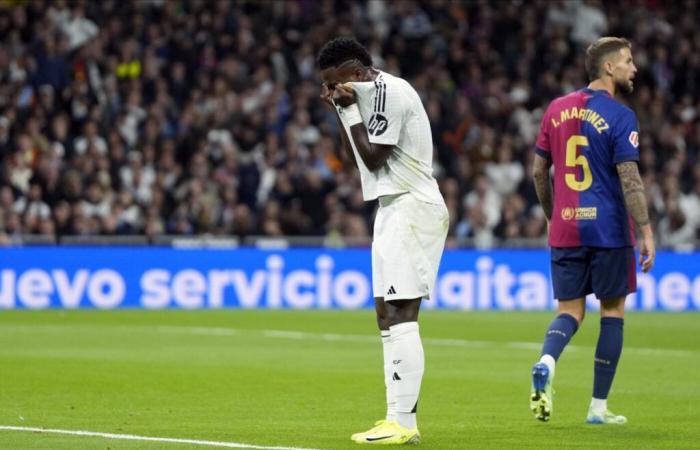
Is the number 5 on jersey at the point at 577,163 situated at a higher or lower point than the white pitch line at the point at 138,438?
higher

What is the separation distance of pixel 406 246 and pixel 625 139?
6.18 feet

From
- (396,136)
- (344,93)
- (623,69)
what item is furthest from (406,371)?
(623,69)

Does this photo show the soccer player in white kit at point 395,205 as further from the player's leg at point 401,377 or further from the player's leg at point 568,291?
the player's leg at point 568,291

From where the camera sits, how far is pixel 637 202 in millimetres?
9305

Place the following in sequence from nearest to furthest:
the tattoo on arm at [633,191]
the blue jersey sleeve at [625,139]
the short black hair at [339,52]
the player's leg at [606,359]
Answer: the short black hair at [339,52] < the tattoo on arm at [633,191] < the blue jersey sleeve at [625,139] < the player's leg at [606,359]

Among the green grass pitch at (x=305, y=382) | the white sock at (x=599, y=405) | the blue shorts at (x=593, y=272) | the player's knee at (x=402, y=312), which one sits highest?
the blue shorts at (x=593, y=272)

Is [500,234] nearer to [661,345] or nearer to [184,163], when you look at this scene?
[184,163]

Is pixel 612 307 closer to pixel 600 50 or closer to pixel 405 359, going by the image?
pixel 600 50

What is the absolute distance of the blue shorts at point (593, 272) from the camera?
9.48 m

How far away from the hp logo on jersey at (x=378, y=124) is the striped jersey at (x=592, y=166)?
5.53 feet

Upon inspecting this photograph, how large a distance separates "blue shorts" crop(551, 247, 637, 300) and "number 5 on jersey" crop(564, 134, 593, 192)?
1.38 ft

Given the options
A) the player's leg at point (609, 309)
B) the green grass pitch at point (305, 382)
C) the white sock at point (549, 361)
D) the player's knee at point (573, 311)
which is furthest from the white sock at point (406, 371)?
the player's leg at point (609, 309)

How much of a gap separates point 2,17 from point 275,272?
7629 mm

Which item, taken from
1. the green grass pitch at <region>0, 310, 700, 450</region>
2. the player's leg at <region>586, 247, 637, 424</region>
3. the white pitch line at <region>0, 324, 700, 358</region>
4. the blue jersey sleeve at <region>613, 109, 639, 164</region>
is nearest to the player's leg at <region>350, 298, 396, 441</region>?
the green grass pitch at <region>0, 310, 700, 450</region>
